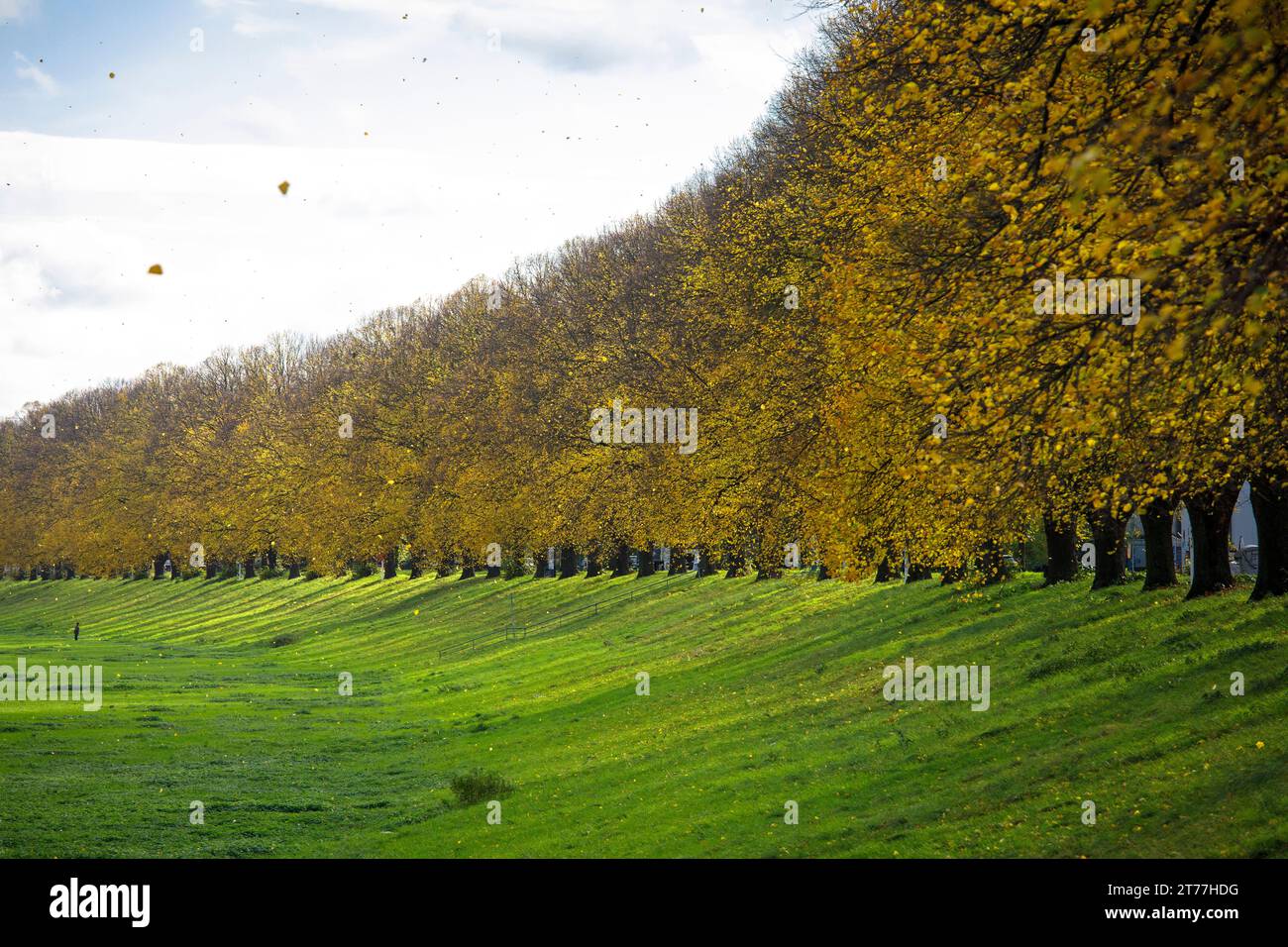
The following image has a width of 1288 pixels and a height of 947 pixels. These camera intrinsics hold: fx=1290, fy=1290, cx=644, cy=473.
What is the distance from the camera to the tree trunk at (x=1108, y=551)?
27469 millimetres

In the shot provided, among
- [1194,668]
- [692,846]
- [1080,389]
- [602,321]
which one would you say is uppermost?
[602,321]

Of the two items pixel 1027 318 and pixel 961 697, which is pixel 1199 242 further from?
pixel 961 697

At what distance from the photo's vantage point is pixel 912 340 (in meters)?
19.8

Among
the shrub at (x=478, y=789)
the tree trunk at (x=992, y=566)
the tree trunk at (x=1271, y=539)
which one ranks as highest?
the tree trunk at (x=1271, y=539)

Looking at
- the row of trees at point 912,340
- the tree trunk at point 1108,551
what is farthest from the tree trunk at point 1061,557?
the tree trunk at point 1108,551

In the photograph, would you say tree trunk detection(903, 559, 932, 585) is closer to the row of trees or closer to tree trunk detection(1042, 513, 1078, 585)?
the row of trees

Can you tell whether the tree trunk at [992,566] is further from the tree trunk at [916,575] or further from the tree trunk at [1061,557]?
the tree trunk at [916,575]

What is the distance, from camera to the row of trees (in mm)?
11969

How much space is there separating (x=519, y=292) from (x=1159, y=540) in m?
55.5

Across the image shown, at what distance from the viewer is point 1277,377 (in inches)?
575

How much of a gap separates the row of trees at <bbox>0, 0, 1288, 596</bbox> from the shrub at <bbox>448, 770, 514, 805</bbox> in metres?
8.55

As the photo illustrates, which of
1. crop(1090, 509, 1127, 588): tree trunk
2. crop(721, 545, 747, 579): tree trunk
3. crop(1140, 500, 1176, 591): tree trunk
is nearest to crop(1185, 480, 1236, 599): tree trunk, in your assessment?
crop(1140, 500, 1176, 591): tree trunk

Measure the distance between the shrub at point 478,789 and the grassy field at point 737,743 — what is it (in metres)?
0.32
